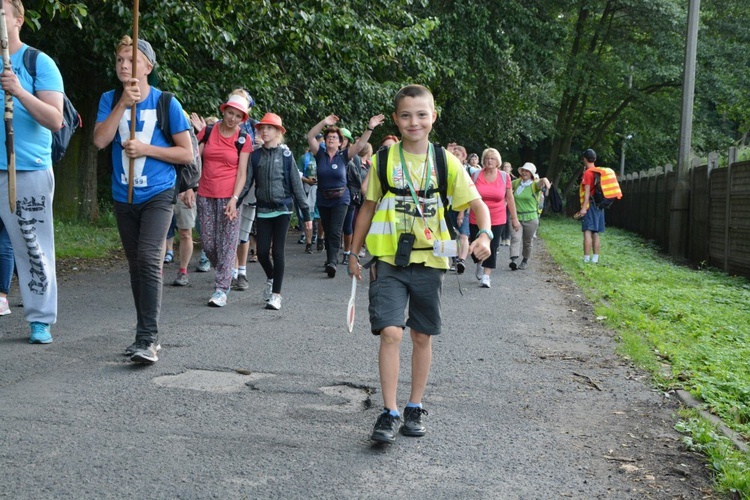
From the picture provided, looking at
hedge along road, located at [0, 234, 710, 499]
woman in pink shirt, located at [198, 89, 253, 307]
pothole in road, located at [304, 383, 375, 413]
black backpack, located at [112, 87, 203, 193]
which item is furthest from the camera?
woman in pink shirt, located at [198, 89, 253, 307]

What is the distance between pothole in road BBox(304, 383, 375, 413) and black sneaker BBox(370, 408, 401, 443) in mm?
550

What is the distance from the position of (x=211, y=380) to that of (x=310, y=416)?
98 centimetres

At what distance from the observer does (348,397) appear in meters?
5.14

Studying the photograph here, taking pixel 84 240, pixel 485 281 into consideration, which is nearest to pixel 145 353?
pixel 485 281

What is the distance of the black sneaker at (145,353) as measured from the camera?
5590 mm

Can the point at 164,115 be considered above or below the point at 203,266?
above

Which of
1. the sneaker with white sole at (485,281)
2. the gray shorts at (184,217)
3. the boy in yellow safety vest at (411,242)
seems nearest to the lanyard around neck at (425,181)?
the boy in yellow safety vest at (411,242)

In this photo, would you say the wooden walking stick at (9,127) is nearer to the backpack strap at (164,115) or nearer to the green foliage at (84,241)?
the backpack strap at (164,115)

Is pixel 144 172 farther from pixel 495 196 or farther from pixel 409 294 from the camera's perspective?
pixel 495 196

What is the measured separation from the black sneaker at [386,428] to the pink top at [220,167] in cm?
505

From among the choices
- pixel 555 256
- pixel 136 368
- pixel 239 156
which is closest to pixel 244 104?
pixel 239 156

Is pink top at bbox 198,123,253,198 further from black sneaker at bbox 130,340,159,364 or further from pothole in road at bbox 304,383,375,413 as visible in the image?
pothole in road at bbox 304,383,375,413

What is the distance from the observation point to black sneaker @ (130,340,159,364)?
5.59m

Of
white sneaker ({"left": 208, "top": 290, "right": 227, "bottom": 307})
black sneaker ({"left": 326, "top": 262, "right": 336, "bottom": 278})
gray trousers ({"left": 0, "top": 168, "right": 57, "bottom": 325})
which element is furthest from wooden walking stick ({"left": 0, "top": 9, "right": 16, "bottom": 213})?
black sneaker ({"left": 326, "top": 262, "right": 336, "bottom": 278})
